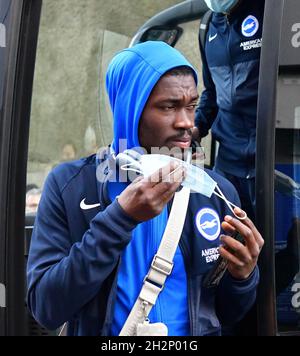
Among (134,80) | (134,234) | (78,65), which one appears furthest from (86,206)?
(78,65)

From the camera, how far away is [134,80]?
196 centimetres

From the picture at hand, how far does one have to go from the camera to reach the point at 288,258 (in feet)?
7.21

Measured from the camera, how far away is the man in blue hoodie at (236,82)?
7.97ft

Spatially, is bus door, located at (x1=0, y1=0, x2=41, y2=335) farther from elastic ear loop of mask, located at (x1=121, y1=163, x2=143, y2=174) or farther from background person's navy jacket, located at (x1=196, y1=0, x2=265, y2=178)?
background person's navy jacket, located at (x1=196, y1=0, x2=265, y2=178)

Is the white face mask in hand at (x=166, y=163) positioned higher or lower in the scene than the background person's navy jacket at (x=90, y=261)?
higher

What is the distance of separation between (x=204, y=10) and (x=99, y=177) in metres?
1.52

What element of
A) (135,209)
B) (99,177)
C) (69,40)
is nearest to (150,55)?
(99,177)

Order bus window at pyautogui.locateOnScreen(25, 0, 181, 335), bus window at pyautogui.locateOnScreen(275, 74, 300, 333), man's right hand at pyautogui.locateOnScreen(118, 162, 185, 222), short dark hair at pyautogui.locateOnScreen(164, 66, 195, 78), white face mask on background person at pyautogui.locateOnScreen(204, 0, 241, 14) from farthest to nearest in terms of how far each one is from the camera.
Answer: bus window at pyautogui.locateOnScreen(25, 0, 181, 335) < white face mask on background person at pyautogui.locateOnScreen(204, 0, 241, 14) < bus window at pyautogui.locateOnScreen(275, 74, 300, 333) < short dark hair at pyautogui.locateOnScreen(164, 66, 195, 78) < man's right hand at pyautogui.locateOnScreen(118, 162, 185, 222)

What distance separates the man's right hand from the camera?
173cm

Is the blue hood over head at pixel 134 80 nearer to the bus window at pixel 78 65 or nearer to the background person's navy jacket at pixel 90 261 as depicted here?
the background person's navy jacket at pixel 90 261

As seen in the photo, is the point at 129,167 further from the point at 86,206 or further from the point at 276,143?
the point at 276,143

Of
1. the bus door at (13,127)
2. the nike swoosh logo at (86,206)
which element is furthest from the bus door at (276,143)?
the bus door at (13,127)

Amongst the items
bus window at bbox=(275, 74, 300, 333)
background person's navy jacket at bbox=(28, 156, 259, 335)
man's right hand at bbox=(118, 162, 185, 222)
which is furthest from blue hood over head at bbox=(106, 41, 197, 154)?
bus window at bbox=(275, 74, 300, 333)
